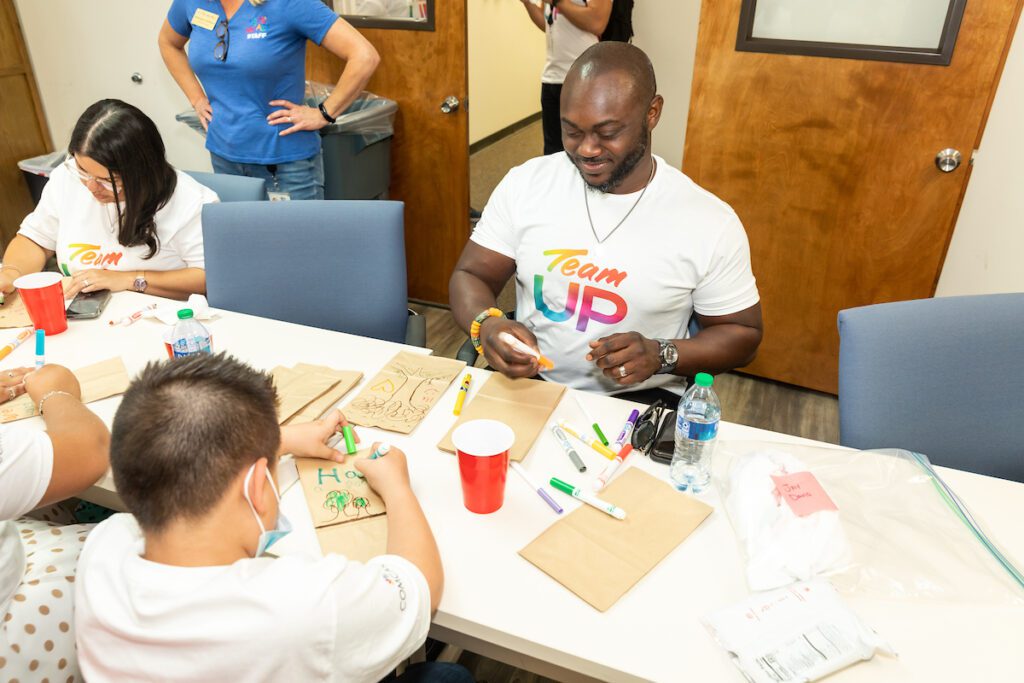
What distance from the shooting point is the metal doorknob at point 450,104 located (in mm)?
3037

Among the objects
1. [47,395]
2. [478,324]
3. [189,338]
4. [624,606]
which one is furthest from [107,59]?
[624,606]

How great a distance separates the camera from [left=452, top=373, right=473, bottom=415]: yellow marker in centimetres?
142

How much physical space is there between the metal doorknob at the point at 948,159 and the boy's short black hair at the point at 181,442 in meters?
2.38

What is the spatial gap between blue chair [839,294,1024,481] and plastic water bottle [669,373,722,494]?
15.6 inches

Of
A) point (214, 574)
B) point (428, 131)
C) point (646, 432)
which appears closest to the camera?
point (214, 574)

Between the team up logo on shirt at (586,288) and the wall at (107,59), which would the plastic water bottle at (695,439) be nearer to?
the team up logo on shirt at (586,288)

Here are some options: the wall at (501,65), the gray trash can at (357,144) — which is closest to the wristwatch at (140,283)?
the gray trash can at (357,144)

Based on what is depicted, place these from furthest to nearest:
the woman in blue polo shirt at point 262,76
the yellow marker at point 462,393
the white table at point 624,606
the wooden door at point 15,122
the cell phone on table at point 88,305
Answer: the wooden door at point 15,122 < the woman in blue polo shirt at point 262,76 < the cell phone on table at point 88,305 < the yellow marker at point 462,393 < the white table at point 624,606

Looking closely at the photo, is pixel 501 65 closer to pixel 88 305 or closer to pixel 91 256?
pixel 91 256

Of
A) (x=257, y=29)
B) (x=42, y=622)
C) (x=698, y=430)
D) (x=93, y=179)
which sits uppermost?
(x=257, y=29)

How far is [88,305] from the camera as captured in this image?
71.0 inches

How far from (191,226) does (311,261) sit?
1.37 ft

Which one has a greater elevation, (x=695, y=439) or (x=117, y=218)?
(x=117, y=218)

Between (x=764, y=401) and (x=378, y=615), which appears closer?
(x=378, y=615)
